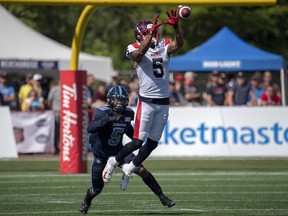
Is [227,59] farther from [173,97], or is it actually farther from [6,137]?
[6,137]

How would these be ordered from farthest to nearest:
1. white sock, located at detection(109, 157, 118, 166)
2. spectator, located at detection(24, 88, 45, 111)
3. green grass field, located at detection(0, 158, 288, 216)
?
spectator, located at detection(24, 88, 45, 111)
green grass field, located at detection(0, 158, 288, 216)
white sock, located at detection(109, 157, 118, 166)

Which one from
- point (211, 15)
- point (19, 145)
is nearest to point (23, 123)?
point (19, 145)

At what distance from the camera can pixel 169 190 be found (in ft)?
44.7

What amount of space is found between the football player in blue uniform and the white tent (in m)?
14.0

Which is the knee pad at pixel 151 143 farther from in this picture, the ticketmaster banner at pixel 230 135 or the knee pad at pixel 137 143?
the ticketmaster banner at pixel 230 135

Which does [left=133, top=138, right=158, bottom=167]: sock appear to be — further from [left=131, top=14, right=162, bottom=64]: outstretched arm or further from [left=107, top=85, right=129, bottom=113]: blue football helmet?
[left=131, top=14, right=162, bottom=64]: outstretched arm

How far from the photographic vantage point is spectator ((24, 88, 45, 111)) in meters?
22.2

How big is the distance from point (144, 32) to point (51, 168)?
6774mm

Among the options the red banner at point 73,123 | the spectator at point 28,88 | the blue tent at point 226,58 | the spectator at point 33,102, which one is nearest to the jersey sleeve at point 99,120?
the red banner at point 73,123

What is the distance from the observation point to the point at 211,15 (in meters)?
35.1

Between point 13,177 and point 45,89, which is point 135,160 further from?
point 45,89

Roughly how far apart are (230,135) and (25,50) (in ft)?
24.1

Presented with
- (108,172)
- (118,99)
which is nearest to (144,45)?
(118,99)

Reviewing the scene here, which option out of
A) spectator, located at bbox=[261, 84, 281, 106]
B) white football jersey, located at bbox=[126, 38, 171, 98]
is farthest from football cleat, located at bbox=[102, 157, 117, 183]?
spectator, located at bbox=[261, 84, 281, 106]
